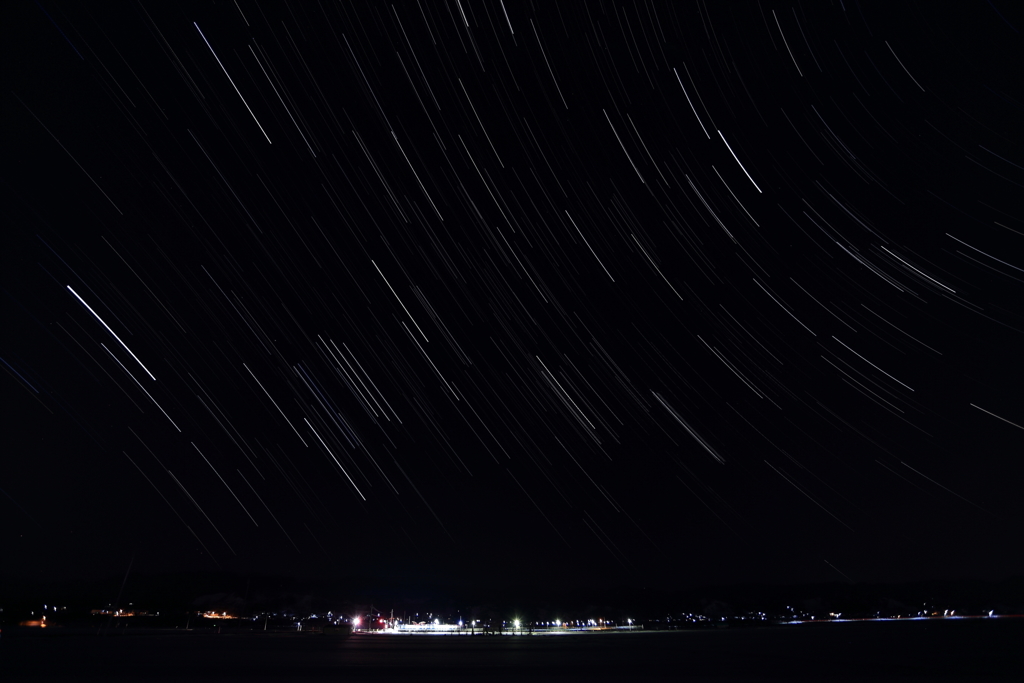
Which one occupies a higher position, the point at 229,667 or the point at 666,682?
the point at 229,667

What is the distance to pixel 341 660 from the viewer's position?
103 feet

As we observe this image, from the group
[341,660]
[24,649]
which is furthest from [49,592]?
[341,660]

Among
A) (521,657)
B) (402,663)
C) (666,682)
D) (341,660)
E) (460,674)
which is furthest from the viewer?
(521,657)

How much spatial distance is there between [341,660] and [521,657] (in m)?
8.56

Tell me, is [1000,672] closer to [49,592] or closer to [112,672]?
[112,672]

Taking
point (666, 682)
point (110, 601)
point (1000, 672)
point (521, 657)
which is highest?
point (110, 601)

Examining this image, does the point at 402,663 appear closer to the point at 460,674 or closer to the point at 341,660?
the point at 341,660

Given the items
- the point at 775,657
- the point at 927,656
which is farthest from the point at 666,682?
the point at 927,656

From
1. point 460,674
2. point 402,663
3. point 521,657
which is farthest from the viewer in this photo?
point 521,657

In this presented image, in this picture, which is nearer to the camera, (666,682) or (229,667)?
(666,682)

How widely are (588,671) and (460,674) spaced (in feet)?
16.1

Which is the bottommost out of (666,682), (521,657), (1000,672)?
(666,682)

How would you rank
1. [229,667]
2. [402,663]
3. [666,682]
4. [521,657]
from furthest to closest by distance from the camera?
[521,657] → [402,663] → [229,667] → [666,682]

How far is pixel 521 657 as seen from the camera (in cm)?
3397
